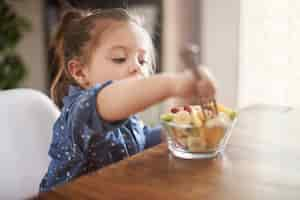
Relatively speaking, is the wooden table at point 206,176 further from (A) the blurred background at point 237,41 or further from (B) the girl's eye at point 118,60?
(A) the blurred background at point 237,41

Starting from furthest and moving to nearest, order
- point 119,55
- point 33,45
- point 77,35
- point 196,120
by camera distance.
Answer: point 33,45, point 77,35, point 119,55, point 196,120

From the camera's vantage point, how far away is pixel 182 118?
2.15 ft

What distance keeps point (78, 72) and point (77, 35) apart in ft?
0.27

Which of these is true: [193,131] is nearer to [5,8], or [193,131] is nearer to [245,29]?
[245,29]

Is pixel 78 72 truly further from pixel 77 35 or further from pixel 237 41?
pixel 237 41

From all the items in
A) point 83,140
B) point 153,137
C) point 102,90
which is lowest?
point 153,137

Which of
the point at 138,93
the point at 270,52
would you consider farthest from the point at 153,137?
the point at 270,52

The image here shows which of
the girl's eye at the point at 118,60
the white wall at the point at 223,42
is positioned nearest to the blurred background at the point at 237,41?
the white wall at the point at 223,42

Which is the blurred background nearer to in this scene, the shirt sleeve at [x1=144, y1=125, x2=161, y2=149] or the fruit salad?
the shirt sleeve at [x1=144, y1=125, x2=161, y2=149]

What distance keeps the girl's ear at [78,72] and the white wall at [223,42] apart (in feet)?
5.13

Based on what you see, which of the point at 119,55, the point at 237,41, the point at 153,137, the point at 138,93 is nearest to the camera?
the point at 138,93

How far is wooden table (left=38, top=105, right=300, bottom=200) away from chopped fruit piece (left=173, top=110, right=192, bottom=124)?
0.06 metres

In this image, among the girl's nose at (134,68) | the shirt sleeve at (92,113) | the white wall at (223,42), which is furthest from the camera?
the white wall at (223,42)

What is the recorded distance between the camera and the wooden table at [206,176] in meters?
0.51
